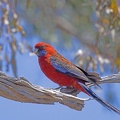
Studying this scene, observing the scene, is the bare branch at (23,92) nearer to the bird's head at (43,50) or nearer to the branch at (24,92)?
the branch at (24,92)

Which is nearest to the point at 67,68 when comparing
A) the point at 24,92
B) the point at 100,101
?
the point at 100,101

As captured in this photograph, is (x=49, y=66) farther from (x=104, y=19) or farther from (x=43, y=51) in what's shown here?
(x=104, y=19)

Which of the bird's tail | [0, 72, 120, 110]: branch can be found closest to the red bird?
the bird's tail

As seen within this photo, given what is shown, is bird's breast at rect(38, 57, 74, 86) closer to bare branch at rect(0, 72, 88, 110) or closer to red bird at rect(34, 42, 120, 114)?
red bird at rect(34, 42, 120, 114)

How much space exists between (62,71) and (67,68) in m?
0.03

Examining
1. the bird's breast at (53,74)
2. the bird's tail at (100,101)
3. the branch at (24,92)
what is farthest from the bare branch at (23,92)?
the bird's breast at (53,74)

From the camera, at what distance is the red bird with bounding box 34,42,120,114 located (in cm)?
229

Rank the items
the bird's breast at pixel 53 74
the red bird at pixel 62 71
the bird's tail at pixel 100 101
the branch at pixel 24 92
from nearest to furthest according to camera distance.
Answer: the branch at pixel 24 92, the bird's tail at pixel 100 101, the red bird at pixel 62 71, the bird's breast at pixel 53 74

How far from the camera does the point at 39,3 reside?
4.67 m

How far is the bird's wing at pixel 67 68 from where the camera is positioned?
2.38m

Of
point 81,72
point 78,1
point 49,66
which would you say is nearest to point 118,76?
point 81,72

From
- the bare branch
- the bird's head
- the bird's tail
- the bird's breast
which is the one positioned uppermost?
the bird's head

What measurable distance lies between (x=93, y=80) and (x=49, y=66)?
0.59m

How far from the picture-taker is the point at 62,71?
256 cm
